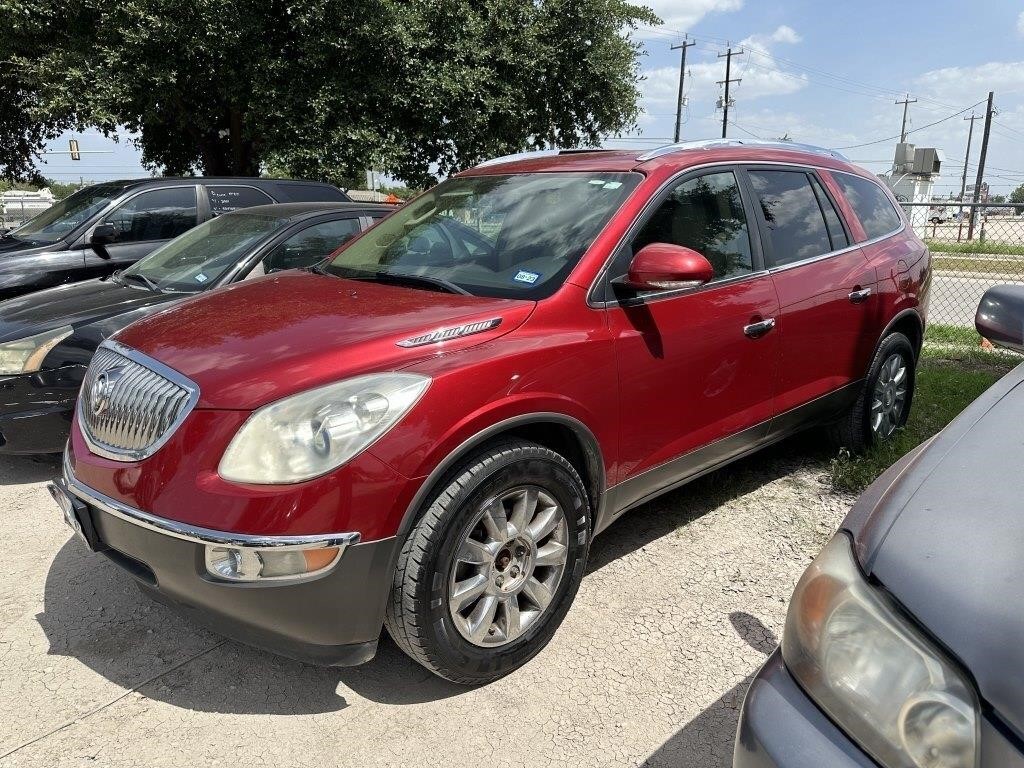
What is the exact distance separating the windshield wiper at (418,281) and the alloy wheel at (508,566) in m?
0.82

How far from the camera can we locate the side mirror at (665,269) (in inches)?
103

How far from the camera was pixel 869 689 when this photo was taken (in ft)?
4.12

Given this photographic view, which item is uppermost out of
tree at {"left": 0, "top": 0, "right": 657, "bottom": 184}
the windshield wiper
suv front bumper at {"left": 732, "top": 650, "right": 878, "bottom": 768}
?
tree at {"left": 0, "top": 0, "right": 657, "bottom": 184}

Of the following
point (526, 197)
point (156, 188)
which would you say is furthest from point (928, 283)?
point (156, 188)

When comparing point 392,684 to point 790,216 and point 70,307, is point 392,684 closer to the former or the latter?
point 790,216

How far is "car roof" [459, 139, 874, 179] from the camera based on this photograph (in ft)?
10.4

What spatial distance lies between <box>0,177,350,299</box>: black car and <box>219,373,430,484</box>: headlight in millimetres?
5117

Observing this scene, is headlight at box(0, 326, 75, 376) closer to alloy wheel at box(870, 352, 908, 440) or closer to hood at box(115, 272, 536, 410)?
hood at box(115, 272, 536, 410)

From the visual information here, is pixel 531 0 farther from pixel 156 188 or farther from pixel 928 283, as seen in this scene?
pixel 928 283

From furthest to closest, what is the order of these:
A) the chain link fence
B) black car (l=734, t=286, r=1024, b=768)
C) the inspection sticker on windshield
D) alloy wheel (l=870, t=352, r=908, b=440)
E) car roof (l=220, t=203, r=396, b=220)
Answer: the chain link fence < car roof (l=220, t=203, r=396, b=220) < alloy wheel (l=870, t=352, r=908, b=440) < the inspection sticker on windshield < black car (l=734, t=286, r=1024, b=768)

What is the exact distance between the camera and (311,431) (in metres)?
2.05

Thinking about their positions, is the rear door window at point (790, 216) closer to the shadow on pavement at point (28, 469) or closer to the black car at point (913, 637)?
the black car at point (913, 637)

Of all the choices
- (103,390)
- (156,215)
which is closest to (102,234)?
A: (156,215)

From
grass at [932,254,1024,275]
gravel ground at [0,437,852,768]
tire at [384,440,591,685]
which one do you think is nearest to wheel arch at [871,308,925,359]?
gravel ground at [0,437,852,768]
